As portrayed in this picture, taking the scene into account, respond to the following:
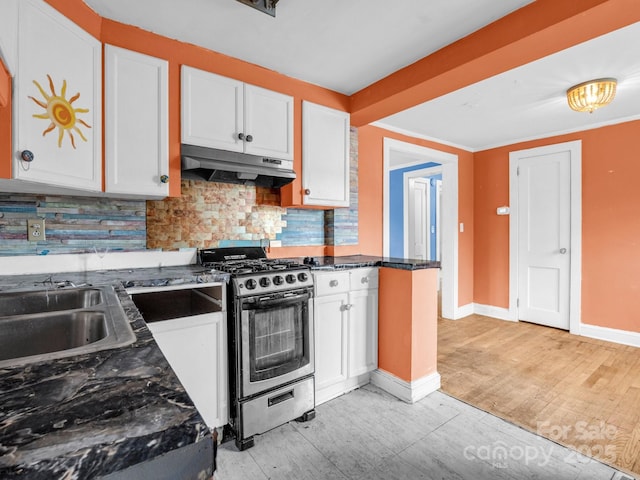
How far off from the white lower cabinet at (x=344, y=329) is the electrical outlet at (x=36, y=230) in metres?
1.66

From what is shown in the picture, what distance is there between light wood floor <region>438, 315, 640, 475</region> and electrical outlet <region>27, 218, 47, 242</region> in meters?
2.93

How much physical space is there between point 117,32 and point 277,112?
108 cm

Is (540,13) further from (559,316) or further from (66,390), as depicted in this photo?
(559,316)

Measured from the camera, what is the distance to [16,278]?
173cm

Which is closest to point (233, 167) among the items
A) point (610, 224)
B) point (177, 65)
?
point (177, 65)

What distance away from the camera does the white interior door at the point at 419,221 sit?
6.50m

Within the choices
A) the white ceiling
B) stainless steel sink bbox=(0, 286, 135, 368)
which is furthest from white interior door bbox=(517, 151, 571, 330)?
stainless steel sink bbox=(0, 286, 135, 368)

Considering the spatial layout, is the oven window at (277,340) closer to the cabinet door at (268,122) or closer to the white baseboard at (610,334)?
the cabinet door at (268,122)

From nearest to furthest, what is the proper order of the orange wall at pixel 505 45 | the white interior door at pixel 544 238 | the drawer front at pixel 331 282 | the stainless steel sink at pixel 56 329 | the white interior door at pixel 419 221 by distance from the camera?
the stainless steel sink at pixel 56 329 → the orange wall at pixel 505 45 → the drawer front at pixel 331 282 → the white interior door at pixel 544 238 → the white interior door at pixel 419 221

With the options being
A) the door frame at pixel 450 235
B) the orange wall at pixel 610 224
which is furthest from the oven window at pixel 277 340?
the orange wall at pixel 610 224

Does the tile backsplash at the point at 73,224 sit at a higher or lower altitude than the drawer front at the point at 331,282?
higher

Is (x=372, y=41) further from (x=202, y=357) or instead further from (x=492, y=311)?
(x=492, y=311)

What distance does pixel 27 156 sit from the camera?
1452 millimetres

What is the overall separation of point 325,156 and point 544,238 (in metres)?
3.13
